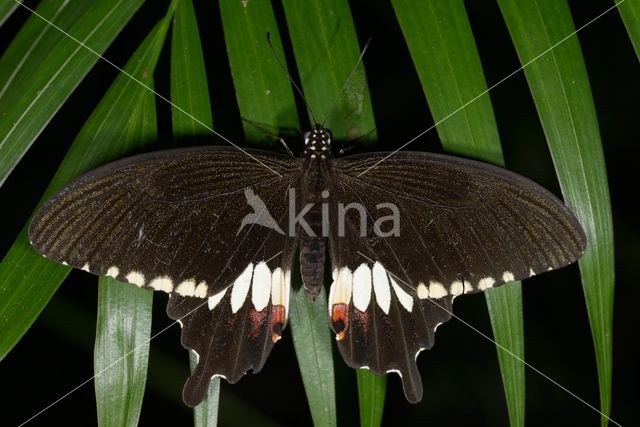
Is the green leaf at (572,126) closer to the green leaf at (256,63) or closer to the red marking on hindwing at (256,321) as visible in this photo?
the green leaf at (256,63)

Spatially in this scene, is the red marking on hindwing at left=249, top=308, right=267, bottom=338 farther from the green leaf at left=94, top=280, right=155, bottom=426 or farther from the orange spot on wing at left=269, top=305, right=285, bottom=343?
the green leaf at left=94, top=280, right=155, bottom=426

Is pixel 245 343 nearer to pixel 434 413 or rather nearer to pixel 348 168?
pixel 348 168

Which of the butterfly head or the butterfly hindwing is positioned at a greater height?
the butterfly head

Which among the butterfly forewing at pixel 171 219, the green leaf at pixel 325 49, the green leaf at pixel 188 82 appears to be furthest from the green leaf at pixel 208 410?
the green leaf at pixel 325 49

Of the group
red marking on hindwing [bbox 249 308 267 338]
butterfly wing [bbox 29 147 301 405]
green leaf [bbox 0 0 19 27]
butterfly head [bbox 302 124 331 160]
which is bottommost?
red marking on hindwing [bbox 249 308 267 338]

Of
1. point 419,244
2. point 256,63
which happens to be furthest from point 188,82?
point 419,244

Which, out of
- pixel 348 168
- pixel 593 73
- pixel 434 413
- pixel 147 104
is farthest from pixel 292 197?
pixel 593 73

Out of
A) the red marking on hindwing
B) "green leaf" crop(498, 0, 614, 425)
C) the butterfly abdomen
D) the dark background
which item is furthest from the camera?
the dark background

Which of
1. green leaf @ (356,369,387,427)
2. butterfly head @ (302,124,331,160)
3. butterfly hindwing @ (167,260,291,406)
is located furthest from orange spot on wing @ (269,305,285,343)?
butterfly head @ (302,124,331,160)

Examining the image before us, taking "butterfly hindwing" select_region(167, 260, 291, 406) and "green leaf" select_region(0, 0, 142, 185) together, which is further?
"butterfly hindwing" select_region(167, 260, 291, 406)

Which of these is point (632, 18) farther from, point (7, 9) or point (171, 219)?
point (7, 9)
